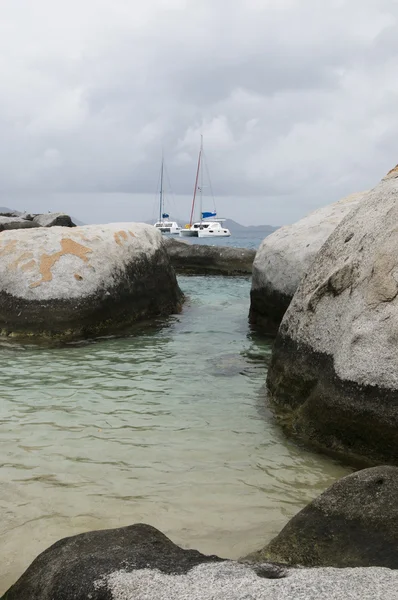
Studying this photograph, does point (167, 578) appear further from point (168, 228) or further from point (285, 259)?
point (168, 228)

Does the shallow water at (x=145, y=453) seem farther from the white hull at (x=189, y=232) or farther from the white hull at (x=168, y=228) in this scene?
the white hull at (x=168, y=228)

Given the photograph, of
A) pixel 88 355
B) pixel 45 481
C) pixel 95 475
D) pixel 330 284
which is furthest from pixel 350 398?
pixel 88 355

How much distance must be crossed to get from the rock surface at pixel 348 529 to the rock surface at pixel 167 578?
1.76 feet

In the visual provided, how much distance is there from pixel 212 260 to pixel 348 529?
63.0 feet

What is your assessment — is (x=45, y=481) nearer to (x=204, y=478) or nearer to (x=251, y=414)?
(x=204, y=478)

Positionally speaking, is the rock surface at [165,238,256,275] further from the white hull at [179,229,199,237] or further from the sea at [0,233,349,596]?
the white hull at [179,229,199,237]

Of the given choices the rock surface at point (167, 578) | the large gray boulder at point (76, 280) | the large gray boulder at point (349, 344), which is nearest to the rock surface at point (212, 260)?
the large gray boulder at point (76, 280)

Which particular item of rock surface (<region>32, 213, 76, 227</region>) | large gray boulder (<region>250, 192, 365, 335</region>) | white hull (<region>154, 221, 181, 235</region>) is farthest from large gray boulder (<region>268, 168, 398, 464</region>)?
white hull (<region>154, 221, 181, 235</region>)

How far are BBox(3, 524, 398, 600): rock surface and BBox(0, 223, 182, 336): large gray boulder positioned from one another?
22.7 ft

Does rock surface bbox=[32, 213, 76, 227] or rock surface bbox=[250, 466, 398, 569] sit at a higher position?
rock surface bbox=[32, 213, 76, 227]

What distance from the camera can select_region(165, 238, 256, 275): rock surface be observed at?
850 inches

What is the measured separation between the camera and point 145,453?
4.87m

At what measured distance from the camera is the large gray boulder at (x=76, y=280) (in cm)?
930

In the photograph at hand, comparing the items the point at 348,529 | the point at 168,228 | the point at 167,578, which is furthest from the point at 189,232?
the point at 167,578
